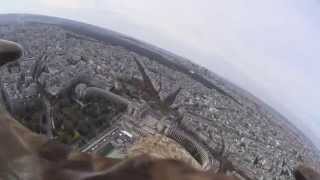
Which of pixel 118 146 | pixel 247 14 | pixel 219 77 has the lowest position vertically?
pixel 118 146

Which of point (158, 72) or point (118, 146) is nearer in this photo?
point (118, 146)

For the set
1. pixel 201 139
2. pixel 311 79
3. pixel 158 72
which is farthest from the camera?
pixel 311 79

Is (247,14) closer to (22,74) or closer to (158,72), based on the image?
(158,72)

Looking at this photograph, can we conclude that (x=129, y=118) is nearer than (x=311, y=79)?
Yes

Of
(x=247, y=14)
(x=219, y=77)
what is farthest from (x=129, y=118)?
(x=247, y=14)

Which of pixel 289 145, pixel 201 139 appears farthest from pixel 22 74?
pixel 289 145

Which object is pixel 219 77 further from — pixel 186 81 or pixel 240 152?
pixel 240 152

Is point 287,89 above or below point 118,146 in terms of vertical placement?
above

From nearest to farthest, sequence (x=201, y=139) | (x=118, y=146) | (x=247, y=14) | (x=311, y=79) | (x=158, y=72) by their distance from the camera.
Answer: (x=118, y=146) < (x=201, y=139) < (x=158, y=72) < (x=311, y=79) < (x=247, y=14)

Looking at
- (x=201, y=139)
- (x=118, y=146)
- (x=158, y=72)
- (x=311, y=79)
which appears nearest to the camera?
(x=118, y=146)
